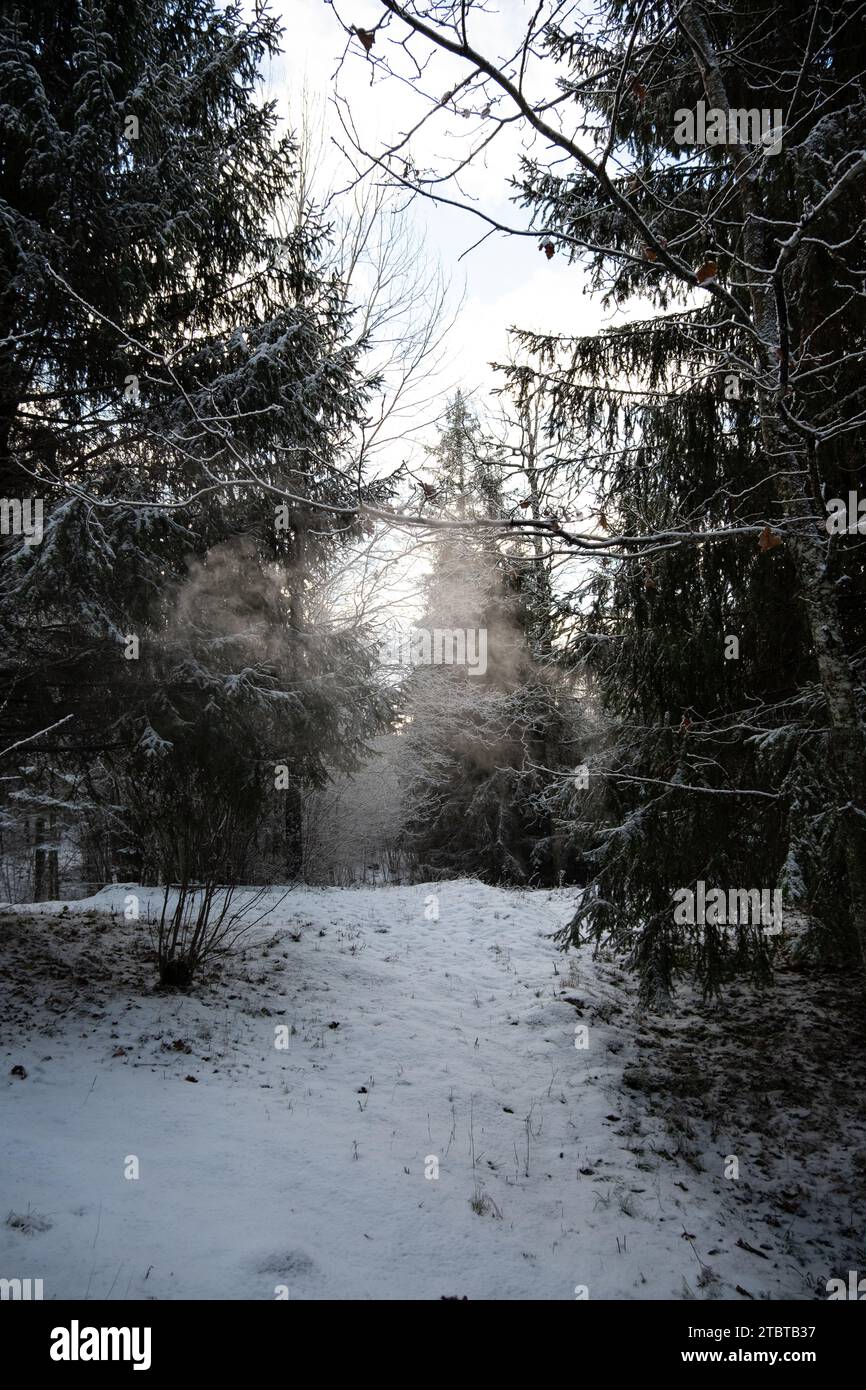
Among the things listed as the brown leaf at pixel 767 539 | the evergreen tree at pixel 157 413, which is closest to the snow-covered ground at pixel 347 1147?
the evergreen tree at pixel 157 413

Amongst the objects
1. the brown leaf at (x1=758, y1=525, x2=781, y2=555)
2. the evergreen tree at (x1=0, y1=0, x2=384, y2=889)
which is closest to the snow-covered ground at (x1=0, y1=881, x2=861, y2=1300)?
the evergreen tree at (x1=0, y1=0, x2=384, y2=889)

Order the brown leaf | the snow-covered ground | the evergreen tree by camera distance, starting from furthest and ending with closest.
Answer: the evergreen tree < the snow-covered ground < the brown leaf

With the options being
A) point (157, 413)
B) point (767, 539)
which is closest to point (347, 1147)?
point (767, 539)

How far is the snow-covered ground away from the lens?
298 centimetres

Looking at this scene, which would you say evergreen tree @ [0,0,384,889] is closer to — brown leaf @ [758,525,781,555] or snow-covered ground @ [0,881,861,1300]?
snow-covered ground @ [0,881,861,1300]

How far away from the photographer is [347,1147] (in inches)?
155

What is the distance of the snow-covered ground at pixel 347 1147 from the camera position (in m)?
2.98

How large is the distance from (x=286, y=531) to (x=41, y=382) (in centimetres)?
275

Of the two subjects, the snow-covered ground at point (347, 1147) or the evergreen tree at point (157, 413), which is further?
the evergreen tree at point (157, 413)

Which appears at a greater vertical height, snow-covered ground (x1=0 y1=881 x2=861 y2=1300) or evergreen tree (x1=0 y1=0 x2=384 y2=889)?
evergreen tree (x1=0 y1=0 x2=384 y2=889)

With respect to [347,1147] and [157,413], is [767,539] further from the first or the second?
[157,413]

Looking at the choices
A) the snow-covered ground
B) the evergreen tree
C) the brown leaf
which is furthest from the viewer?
the evergreen tree

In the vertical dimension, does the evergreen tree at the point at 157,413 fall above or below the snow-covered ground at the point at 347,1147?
above

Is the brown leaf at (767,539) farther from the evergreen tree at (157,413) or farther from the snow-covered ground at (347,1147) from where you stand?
the evergreen tree at (157,413)
